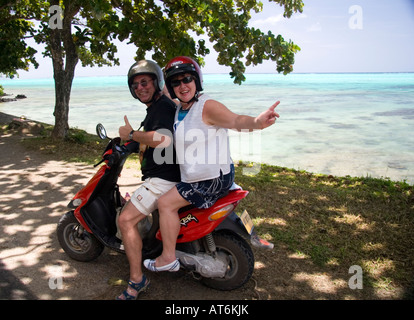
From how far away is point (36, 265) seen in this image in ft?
11.9

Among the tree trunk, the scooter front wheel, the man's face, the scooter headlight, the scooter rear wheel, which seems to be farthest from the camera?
the tree trunk

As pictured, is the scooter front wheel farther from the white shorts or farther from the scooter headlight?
the scooter headlight

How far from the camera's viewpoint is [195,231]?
304 centimetres

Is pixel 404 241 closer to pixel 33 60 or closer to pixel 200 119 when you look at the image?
pixel 200 119

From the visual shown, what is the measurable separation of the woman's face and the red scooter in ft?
2.12

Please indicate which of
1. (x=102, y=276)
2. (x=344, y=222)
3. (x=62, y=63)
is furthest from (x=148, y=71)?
(x=62, y=63)

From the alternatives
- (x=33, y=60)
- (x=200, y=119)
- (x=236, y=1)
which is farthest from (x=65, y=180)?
(x=33, y=60)

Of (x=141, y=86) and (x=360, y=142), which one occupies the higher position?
(x=141, y=86)

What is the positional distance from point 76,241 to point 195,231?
1.41 metres

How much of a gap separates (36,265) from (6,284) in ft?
1.24

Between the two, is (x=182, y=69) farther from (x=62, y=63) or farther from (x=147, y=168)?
(x=62, y=63)

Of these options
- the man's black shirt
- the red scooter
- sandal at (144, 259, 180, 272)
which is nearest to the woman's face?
the man's black shirt

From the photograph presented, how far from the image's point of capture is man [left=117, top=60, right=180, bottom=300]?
302 cm

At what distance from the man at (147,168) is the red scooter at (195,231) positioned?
0.18 meters
